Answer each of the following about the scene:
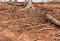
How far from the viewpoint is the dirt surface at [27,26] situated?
4.19m

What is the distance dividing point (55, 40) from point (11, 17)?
1846 mm

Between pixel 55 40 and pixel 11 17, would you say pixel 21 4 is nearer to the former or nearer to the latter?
pixel 11 17

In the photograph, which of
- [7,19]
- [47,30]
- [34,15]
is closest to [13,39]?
[47,30]

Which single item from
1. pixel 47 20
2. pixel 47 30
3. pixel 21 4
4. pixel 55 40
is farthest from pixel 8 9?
pixel 55 40

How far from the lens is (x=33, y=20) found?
5215 millimetres

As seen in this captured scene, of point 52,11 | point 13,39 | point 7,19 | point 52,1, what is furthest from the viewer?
point 52,1

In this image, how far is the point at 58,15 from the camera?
18.9 feet

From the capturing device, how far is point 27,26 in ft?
15.7

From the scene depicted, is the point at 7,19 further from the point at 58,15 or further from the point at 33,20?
the point at 58,15

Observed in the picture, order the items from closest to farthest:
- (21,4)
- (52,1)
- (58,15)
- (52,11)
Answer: (58,15) < (52,11) < (21,4) < (52,1)

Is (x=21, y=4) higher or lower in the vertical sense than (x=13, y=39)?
higher

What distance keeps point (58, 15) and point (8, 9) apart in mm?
1708

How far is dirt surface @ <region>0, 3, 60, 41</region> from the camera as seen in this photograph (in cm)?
419

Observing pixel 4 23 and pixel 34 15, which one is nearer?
pixel 4 23
